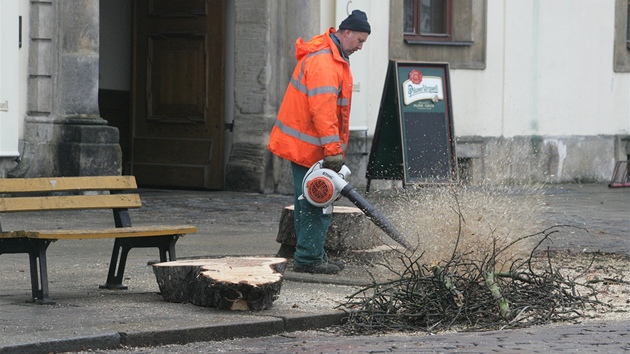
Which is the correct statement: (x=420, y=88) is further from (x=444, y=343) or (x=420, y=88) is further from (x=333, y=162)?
(x=444, y=343)

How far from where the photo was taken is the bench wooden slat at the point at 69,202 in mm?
8078

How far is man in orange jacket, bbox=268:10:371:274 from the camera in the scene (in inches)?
360

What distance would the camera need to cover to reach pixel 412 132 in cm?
1554

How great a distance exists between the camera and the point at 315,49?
9273mm

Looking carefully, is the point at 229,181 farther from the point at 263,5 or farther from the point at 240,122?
the point at 263,5

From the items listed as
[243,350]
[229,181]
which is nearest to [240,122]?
[229,181]

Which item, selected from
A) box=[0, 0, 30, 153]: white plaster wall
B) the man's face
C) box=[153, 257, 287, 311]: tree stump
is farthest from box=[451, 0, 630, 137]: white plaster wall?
box=[153, 257, 287, 311]: tree stump

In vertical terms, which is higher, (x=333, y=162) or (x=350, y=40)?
(x=350, y=40)

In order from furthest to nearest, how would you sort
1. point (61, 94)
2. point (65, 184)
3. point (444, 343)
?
point (61, 94), point (65, 184), point (444, 343)

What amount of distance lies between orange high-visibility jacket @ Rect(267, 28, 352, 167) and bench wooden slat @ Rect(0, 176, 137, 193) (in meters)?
1.09

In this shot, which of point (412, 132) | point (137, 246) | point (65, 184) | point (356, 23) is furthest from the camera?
point (412, 132)

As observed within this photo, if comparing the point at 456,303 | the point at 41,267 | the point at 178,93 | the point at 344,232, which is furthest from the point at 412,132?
the point at 41,267

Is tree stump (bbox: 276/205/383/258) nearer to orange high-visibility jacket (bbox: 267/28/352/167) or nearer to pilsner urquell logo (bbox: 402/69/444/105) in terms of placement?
orange high-visibility jacket (bbox: 267/28/352/167)

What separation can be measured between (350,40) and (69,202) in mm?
2143
